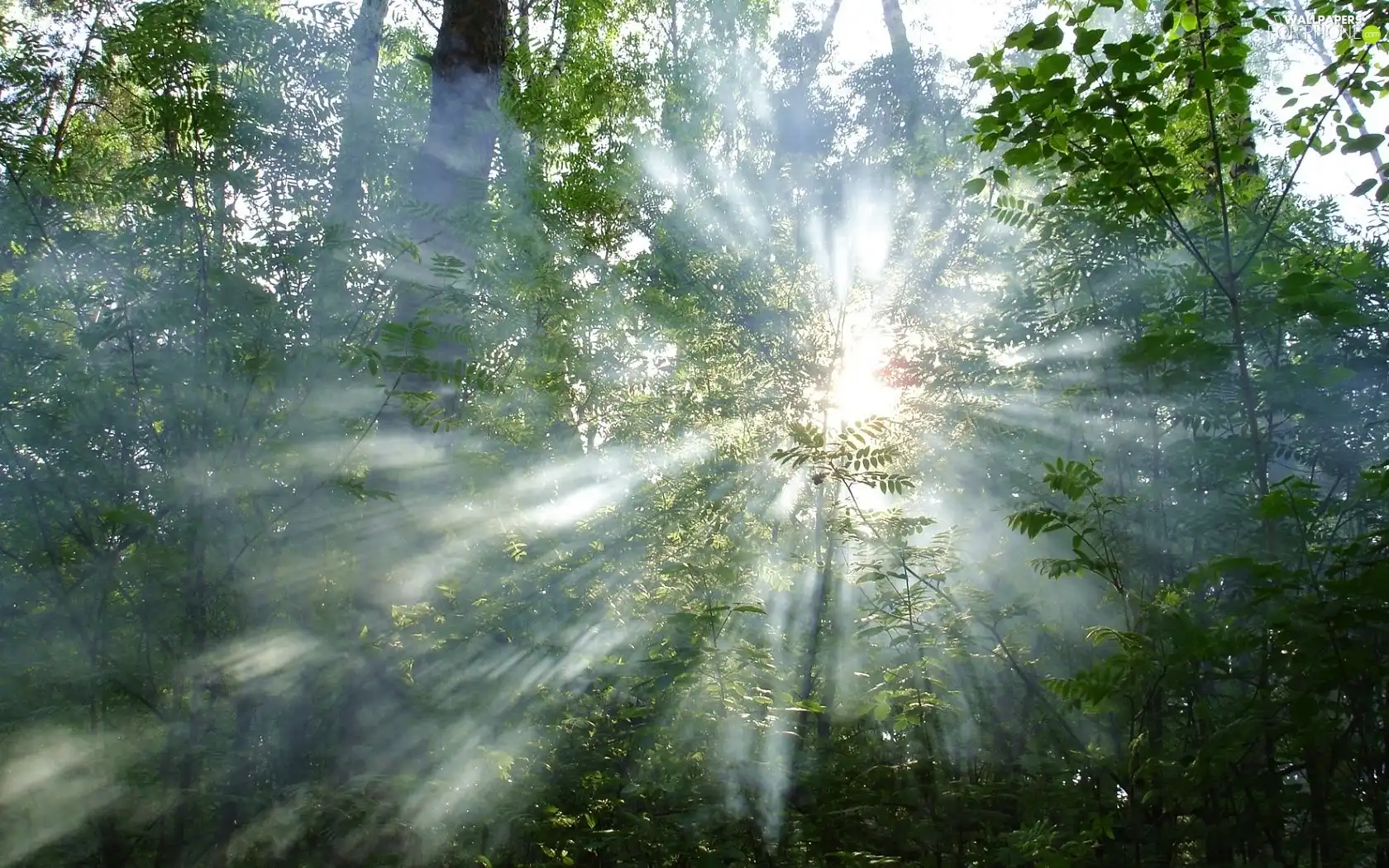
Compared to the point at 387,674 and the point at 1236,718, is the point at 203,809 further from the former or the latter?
the point at 1236,718

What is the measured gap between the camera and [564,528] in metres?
4.49

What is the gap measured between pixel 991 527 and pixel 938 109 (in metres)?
4.31

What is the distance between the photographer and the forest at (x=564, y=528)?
2.46 m

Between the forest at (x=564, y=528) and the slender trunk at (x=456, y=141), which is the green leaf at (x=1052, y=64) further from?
the slender trunk at (x=456, y=141)

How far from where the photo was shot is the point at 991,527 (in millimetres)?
5305

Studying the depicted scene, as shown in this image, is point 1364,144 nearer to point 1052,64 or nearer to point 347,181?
point 1052,64

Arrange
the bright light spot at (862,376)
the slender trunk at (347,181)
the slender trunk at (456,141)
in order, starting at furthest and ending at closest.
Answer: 1. the bright light spot at (862,376)
2. the slender trunk at (456,141)
3. the slender trunk at (347,181)

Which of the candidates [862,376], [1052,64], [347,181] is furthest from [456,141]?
[862,376]

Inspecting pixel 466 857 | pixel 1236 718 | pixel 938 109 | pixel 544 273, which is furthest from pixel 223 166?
pixel 938 109

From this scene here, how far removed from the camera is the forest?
246cm

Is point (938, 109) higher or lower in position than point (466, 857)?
higher

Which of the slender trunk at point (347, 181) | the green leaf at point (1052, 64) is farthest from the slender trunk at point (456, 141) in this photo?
the green leaf at point (1052, 64)

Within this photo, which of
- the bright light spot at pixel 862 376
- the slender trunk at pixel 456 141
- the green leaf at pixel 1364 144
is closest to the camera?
the green leaf at pixel 1364 144

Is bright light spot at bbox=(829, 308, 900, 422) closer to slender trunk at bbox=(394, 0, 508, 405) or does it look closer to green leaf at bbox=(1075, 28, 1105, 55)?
slender trunk at bbox=(394, 0, 508, 405)
